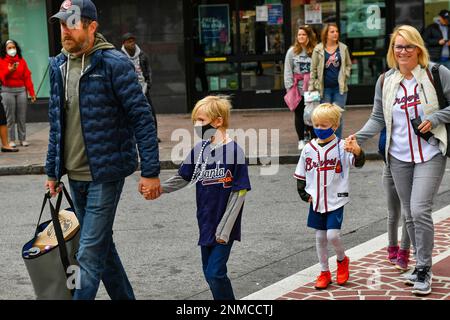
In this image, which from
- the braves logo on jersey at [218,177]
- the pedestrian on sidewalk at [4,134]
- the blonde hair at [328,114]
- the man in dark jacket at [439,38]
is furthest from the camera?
the man in dark jacket at [439,38]

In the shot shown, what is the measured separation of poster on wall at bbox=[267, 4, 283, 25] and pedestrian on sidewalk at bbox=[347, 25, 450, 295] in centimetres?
1109

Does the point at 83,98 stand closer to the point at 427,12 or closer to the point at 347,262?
the point at 347,262

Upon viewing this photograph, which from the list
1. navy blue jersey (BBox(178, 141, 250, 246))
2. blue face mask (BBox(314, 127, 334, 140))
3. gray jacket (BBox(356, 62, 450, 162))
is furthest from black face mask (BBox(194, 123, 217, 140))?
gray jacket (BBox(356, 62, 450, 162))

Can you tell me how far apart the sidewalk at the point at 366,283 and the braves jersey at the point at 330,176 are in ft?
1.90

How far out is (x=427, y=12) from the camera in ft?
56.2

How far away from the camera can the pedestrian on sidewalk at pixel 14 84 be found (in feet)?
46.1

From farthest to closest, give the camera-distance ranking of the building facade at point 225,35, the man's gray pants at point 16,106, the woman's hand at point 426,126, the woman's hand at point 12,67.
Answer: the building facade at point 225,35, the man's gray pants at point 16,106, the woman's hand at point 12,67, the woman's hand at point 426,126

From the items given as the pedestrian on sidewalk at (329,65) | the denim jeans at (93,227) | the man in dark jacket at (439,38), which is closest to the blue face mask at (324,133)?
the denim jeans at (93,227)

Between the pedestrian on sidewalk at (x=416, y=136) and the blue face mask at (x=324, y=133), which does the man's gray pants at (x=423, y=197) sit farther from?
the blue face mask at (x=324, y=133)

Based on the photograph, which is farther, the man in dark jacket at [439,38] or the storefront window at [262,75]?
the storefront window at [262,75]

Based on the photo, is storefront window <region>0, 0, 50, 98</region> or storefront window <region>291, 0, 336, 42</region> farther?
storefront window <region>0, 0, 50, 98</region>

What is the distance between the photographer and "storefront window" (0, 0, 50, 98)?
17.3 metres

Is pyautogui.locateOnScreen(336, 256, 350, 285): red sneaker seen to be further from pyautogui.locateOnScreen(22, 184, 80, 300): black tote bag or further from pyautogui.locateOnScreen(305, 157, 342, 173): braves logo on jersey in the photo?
pyautogui.locateOnScreen(22, 184, 80, 300): black tote bag
